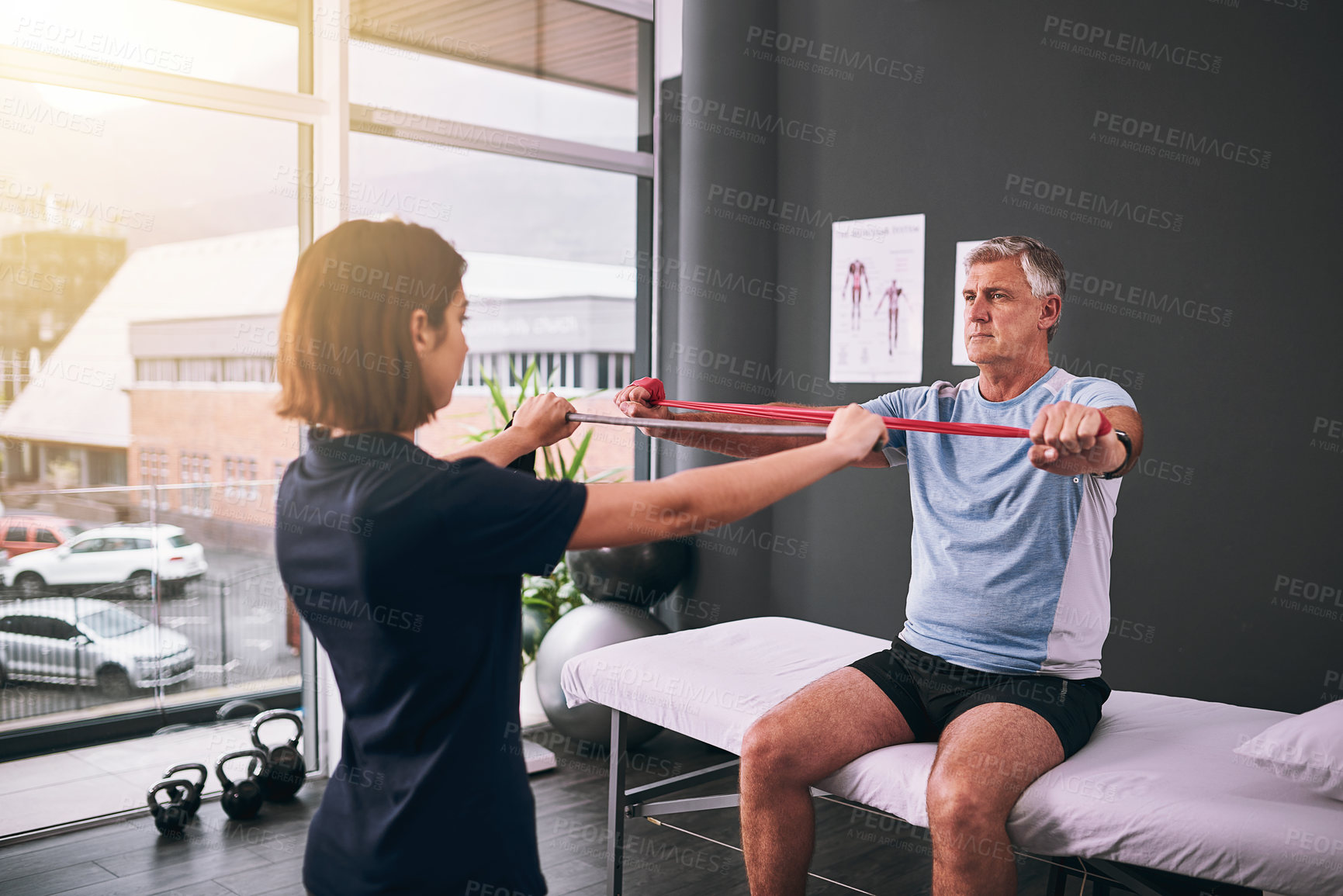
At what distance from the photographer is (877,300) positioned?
3.29m

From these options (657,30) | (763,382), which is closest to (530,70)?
(657,30)

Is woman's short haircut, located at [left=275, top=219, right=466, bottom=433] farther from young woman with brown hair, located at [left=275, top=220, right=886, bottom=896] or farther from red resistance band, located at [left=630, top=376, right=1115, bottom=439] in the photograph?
red resistance band, located at [left=630, top=376, right=1115, bottom=439]

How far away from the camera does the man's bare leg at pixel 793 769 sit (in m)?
1.96

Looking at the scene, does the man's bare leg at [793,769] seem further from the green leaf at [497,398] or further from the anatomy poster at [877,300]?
the green leaf at [497,398]

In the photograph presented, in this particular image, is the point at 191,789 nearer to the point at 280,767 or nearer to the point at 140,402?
the point at 280,767

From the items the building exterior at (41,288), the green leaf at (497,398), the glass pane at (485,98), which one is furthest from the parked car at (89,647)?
the glass pane at (485,98)

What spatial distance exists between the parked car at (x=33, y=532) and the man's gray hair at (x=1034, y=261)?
2540 mm

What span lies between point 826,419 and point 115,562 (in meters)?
2.28

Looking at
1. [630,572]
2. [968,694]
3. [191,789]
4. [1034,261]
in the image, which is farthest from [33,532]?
[1034,261]

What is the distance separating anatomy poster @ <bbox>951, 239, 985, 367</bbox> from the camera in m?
3.06

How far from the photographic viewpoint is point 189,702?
326 cm

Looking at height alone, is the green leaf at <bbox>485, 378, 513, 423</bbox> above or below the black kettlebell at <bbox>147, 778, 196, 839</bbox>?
above

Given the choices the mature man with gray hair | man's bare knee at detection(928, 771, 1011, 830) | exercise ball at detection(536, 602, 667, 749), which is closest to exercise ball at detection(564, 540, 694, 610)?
exercise ball at detection(536, 602, 667, 749)

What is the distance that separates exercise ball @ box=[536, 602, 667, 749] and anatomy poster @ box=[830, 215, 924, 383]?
1.06 metres
